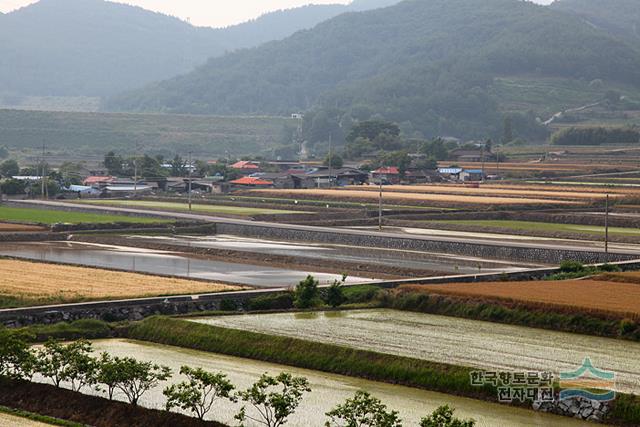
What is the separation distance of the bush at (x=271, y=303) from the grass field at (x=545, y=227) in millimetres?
24715

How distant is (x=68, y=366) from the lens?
26016 millimetres

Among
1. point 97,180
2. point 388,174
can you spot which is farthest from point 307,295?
point 388,174

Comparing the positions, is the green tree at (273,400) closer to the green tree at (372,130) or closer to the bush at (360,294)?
the bush at (360,294)

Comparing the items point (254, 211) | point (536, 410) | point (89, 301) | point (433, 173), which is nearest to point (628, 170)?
point (433, 173)

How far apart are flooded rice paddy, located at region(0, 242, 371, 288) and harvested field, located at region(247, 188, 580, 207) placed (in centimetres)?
2613

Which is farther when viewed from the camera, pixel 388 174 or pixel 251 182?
pixel 388 174

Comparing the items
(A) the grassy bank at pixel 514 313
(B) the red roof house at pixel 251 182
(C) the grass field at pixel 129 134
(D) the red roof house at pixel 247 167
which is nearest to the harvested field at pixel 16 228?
(A) the grassy bank at pixel 514 313

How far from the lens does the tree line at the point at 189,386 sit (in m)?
21.3

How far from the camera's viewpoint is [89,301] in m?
34.3

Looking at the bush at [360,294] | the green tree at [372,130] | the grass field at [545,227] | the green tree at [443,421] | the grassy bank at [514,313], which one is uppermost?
the green tree at [372,130]

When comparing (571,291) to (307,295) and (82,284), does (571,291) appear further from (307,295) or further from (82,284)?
(82,284)

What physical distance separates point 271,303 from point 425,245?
60.7 ft

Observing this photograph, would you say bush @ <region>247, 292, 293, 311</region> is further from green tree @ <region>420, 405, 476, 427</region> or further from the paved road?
the paved road

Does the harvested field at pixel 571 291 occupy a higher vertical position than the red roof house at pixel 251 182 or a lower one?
higher
